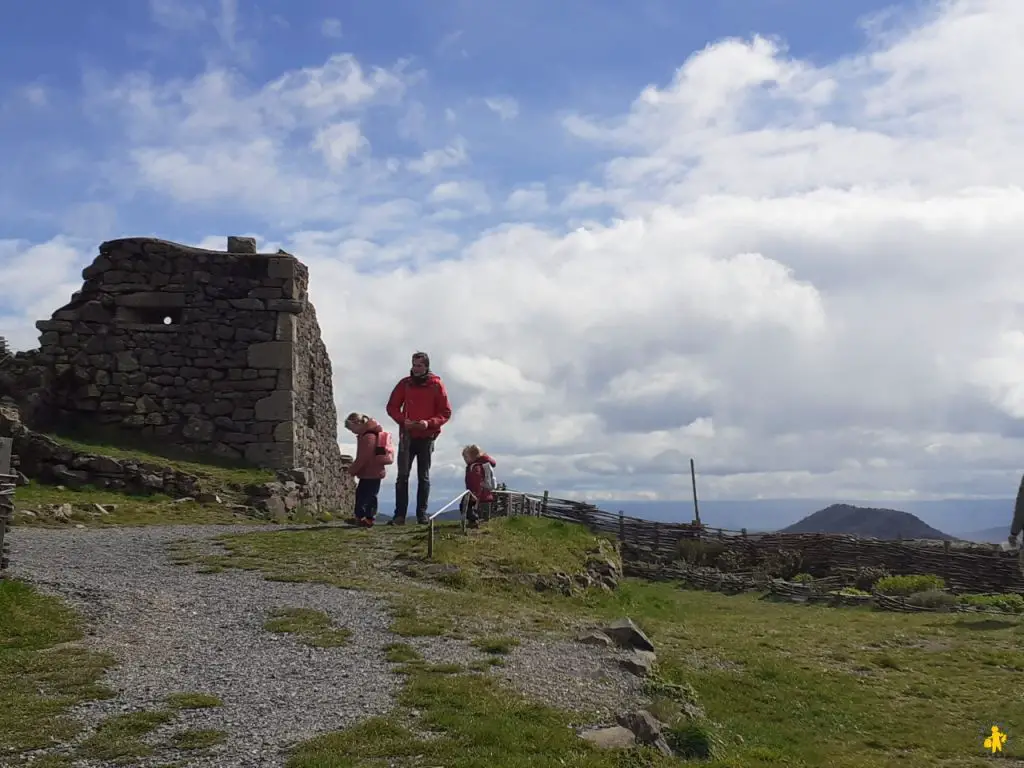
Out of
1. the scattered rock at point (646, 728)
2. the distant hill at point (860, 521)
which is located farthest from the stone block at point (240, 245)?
the distant hill at point (860, 521)

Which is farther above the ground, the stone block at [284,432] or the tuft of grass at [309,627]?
the stone block at [284,432]

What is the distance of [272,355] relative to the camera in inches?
853

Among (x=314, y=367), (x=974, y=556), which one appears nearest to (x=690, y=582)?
(x=974, y=556)

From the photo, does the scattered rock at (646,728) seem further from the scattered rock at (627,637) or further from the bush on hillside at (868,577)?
the bush on hillside at (868,577)

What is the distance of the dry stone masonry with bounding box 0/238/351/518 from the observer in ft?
69.8

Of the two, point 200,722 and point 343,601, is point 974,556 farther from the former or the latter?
point 200,722

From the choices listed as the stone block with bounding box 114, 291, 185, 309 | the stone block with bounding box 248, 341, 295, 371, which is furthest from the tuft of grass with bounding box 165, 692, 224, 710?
the stone block with bounding box 114, 291, 185, 309

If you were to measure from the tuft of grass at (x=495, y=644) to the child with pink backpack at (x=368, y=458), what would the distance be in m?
7.73

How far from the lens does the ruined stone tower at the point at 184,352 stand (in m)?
21.3

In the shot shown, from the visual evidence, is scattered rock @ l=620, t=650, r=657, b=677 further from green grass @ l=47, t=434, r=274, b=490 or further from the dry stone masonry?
the dry stone masonry

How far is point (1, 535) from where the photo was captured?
33.9ft

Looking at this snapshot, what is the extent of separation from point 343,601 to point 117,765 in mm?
5299

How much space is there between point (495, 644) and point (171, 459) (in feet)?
42.9

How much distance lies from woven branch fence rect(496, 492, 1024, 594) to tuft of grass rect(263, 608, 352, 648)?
510 inches
